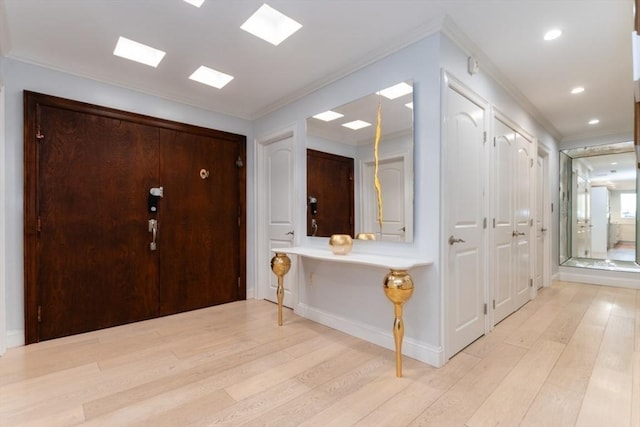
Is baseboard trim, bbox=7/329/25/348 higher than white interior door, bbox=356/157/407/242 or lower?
lower

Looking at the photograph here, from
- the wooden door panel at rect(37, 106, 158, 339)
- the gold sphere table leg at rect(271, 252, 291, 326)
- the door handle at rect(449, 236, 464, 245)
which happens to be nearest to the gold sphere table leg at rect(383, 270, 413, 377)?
the door handle at rect(449, 236, 464, 245)

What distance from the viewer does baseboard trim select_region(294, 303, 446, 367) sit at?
2107 millimetres

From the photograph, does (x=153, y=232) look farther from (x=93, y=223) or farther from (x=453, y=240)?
(x=453, y=240)

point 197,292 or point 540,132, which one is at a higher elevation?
point 540,132

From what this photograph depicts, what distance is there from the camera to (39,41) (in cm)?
230

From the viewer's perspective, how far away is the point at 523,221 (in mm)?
3539

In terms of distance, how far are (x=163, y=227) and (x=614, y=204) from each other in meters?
7.86

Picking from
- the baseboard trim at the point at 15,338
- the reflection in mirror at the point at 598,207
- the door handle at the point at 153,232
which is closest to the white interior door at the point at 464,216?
the door handle at the point at 153,232

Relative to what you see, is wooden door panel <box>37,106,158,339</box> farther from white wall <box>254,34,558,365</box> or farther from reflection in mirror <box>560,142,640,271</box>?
reflection in mirror <box>560,142,640,271</box>

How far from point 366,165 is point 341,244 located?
73 centimetres

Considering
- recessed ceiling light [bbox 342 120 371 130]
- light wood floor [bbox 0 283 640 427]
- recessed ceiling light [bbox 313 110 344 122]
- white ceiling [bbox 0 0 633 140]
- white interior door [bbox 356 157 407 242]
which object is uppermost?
white ceiling [bbox 0 0 633 140]

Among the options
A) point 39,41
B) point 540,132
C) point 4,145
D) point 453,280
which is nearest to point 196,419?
point 453,280

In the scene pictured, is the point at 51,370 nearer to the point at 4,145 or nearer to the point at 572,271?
the point at 4,145

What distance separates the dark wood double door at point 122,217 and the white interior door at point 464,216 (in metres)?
2.59
